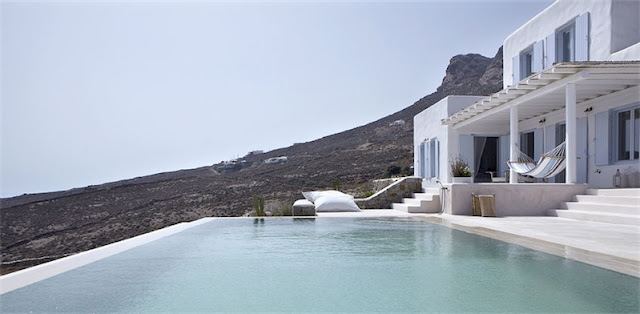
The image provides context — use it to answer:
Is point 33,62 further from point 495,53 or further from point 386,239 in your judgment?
point 495,53

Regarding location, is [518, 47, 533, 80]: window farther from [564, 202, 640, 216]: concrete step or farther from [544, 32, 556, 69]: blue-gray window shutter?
[564, 202, 640, 216]: concrete step

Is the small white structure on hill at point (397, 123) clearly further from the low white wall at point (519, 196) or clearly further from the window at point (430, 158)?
the low white wall at point (519, 196)

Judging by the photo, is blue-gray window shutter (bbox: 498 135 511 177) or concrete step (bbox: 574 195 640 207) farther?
blue-gray window shutter (bbox: 498 135 511 177)

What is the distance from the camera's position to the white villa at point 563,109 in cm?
860

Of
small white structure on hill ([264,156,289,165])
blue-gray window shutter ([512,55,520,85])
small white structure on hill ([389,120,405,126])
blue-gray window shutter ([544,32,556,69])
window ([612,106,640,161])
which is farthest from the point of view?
small white structure on hill ([389,120,405,126])

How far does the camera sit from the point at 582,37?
10680 millimetres

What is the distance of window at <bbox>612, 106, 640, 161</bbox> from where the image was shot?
8.89m

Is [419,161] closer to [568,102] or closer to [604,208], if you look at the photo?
[568,102]

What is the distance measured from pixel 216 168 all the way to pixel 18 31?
29678 millimetres

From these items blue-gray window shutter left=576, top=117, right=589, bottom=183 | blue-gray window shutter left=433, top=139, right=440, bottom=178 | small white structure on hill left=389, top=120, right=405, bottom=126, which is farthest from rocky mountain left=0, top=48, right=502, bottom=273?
blue-gray window shutter left=576, top=117, right=589, bottom=183

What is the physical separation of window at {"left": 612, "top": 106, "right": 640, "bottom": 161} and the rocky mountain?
25.1 feet

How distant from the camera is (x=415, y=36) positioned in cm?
1535

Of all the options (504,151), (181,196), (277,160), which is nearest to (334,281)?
(504,151)

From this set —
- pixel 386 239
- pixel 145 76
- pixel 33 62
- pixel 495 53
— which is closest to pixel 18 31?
pixel 33 62
